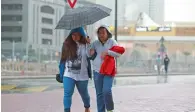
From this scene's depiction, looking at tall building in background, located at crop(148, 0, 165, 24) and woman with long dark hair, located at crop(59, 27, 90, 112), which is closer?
woman with long dark hair, located at crop(59, 27, 90, 112)

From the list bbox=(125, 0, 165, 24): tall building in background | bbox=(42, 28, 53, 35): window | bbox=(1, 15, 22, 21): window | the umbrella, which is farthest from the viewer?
bbox=(125, 0, 165, 24): tall building in background

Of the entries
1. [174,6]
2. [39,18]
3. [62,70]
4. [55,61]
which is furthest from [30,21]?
[62,70]

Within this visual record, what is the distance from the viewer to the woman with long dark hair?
22.0 feet

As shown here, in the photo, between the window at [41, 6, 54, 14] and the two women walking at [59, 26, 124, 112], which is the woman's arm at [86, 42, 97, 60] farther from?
the window at [41, 6, 54, 14]

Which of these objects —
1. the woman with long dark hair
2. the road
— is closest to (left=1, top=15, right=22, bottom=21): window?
the road

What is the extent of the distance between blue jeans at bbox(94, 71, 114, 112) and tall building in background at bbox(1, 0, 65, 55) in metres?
35.9

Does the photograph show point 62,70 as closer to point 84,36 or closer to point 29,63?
point 84,36

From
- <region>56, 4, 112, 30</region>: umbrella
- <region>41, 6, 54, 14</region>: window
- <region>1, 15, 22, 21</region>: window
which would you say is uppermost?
<region>41, 6, 54, 14</region>: window

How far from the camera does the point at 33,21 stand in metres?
48.9

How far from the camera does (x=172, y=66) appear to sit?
41.0 m

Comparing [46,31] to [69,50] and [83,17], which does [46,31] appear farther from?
[83,17]

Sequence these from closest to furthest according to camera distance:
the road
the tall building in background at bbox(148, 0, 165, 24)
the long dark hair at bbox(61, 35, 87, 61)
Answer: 1. the long dark hair at bbox(61, 35, 87, 61)
2. the road
3. the tall building in background at bbox(148, 0, 165, 24)

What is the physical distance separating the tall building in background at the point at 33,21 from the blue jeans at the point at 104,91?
3588 cm

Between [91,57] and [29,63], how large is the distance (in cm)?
2437
